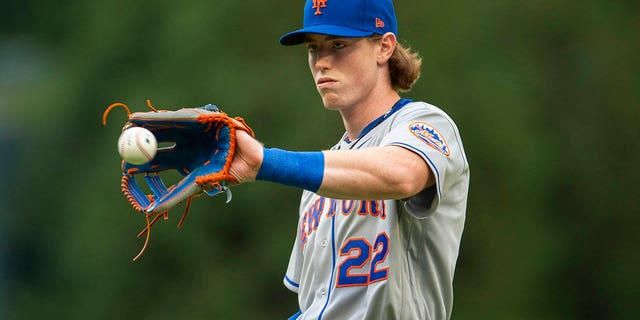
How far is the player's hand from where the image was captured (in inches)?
71.4

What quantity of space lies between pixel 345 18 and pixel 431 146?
567 mm

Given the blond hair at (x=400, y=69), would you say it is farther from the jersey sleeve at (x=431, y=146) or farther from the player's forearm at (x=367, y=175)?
the player's forearm at (x=367, y=175)

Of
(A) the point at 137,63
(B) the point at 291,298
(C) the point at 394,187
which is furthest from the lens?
(A) the point at 137,63

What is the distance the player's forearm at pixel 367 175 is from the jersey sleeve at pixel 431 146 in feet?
0.25

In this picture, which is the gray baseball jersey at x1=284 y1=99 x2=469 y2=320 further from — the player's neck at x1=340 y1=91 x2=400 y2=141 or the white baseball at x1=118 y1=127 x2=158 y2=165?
the white baseball at x1=118 y1=127 x2=158 y2=165

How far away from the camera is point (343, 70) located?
7.73ft

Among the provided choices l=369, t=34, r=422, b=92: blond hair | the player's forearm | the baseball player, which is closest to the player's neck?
the baseball player

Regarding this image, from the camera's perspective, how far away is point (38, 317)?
551cm

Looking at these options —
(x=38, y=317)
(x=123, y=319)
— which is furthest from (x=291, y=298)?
(x=38, y=317)

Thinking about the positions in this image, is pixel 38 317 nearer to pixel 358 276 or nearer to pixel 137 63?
pixel 137 63

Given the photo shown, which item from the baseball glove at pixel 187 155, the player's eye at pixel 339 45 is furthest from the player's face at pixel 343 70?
the baseball glove at pixel 187 155

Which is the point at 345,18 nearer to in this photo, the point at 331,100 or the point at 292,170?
the point at 331,100

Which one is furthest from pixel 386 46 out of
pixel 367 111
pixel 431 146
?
pixel 431 146

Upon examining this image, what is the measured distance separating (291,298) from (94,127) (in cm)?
185
